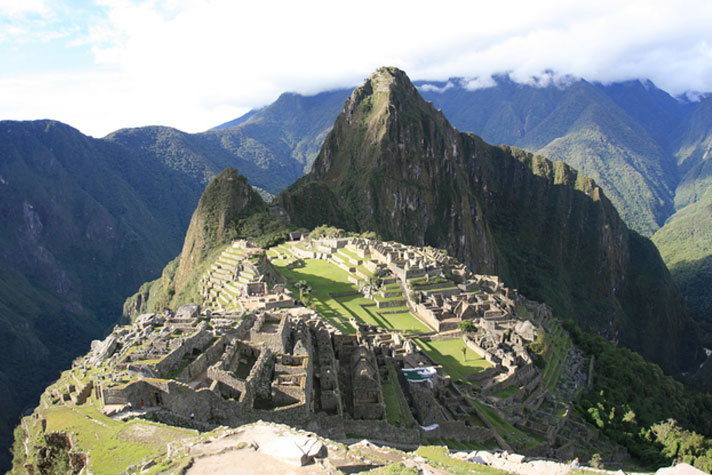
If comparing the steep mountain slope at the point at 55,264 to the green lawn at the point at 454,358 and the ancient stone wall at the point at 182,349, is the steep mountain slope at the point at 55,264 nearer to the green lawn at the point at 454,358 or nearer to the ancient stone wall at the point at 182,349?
the green lawn at the point at 454,358

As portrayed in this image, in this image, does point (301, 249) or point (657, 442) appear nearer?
point (657, 442)

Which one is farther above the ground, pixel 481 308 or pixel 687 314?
pixel 481 308

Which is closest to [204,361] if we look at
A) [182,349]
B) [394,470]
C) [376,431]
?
[182,349]

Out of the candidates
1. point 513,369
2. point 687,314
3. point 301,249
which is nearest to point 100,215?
point 301,249

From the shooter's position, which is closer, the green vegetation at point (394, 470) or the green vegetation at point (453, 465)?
the green vegetation at point (394, 470)

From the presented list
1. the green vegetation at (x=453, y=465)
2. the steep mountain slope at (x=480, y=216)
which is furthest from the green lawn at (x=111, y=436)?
the steep mountain slope at (x=480, y=216)

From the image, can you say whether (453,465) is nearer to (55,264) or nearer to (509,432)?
(509,432)

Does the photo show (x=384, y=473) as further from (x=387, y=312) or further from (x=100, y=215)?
(x=100, y=215)
